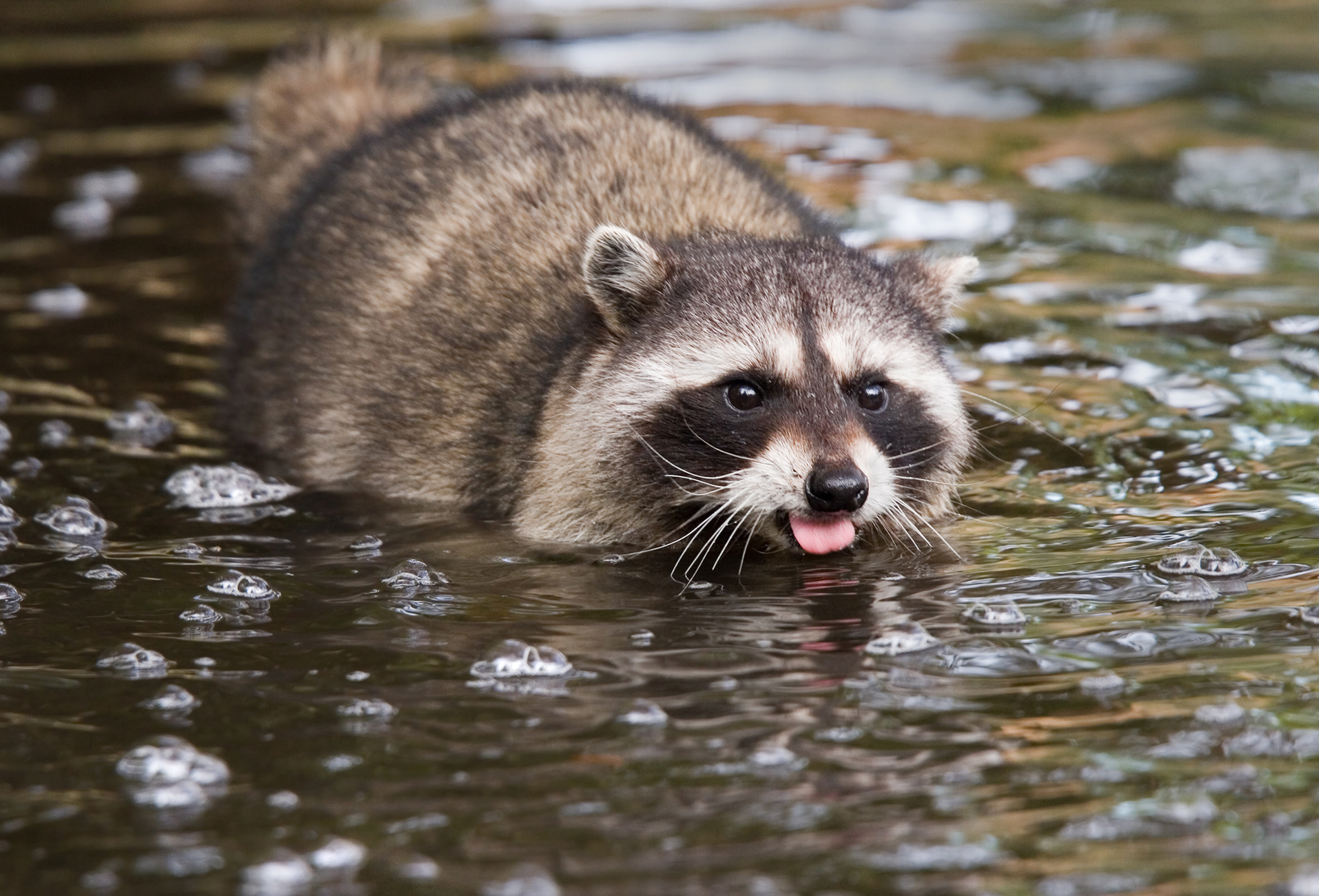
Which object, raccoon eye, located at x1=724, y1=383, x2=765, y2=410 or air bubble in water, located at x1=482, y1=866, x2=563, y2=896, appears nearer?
air bubble in water, located at x1=482, y1=866, x2=563, y2=896

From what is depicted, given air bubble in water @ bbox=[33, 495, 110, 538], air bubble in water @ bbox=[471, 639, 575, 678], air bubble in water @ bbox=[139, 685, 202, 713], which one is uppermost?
air bubble in water @ bbox=[33, 495, 110, 538]

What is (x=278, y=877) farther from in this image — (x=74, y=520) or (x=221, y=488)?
(x=221, y=488)

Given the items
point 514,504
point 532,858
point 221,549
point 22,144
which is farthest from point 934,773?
point 22,144

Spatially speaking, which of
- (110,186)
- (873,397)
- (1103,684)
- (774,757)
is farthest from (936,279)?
(110,186)

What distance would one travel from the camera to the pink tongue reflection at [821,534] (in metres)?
5.59

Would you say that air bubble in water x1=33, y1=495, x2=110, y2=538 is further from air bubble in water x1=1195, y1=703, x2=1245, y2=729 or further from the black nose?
air bubble in water x1=1195, y1=703, x2=1245, y2=729

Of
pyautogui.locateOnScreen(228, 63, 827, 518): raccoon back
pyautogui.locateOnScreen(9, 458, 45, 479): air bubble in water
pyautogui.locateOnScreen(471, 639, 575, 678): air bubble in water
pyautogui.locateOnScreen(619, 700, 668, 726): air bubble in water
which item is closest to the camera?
pyautogui.locateOnScreen(619, 700, 668, 726): air bubble in water

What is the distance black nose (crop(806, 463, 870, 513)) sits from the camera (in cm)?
529

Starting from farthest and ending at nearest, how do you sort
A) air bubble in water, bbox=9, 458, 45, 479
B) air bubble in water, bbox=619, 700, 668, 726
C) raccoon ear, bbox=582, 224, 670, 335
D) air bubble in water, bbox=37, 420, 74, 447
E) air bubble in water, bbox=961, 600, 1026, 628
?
air bubble in water, bbox=37, 420, 74, 447, air bubble in water, bbox=9, 458, 45, 479, raccoon ear, bbox=582, 224, 670, 335, air bubble in water, bbox=961, 600, 1026, 628, air bubble in water, bbox=619, 700, 668, 726

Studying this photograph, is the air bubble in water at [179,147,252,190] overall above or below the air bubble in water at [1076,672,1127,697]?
above

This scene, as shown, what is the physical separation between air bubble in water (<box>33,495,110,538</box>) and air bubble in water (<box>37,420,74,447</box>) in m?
0.85

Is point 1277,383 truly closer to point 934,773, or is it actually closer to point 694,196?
point 694,196

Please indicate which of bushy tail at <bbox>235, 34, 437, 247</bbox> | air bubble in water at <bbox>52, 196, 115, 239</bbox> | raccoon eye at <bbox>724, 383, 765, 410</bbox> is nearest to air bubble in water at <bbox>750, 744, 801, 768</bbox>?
raccoon eye at <bbox>724, 383, 765, 410</bbox>

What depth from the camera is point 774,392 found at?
5.67 m
